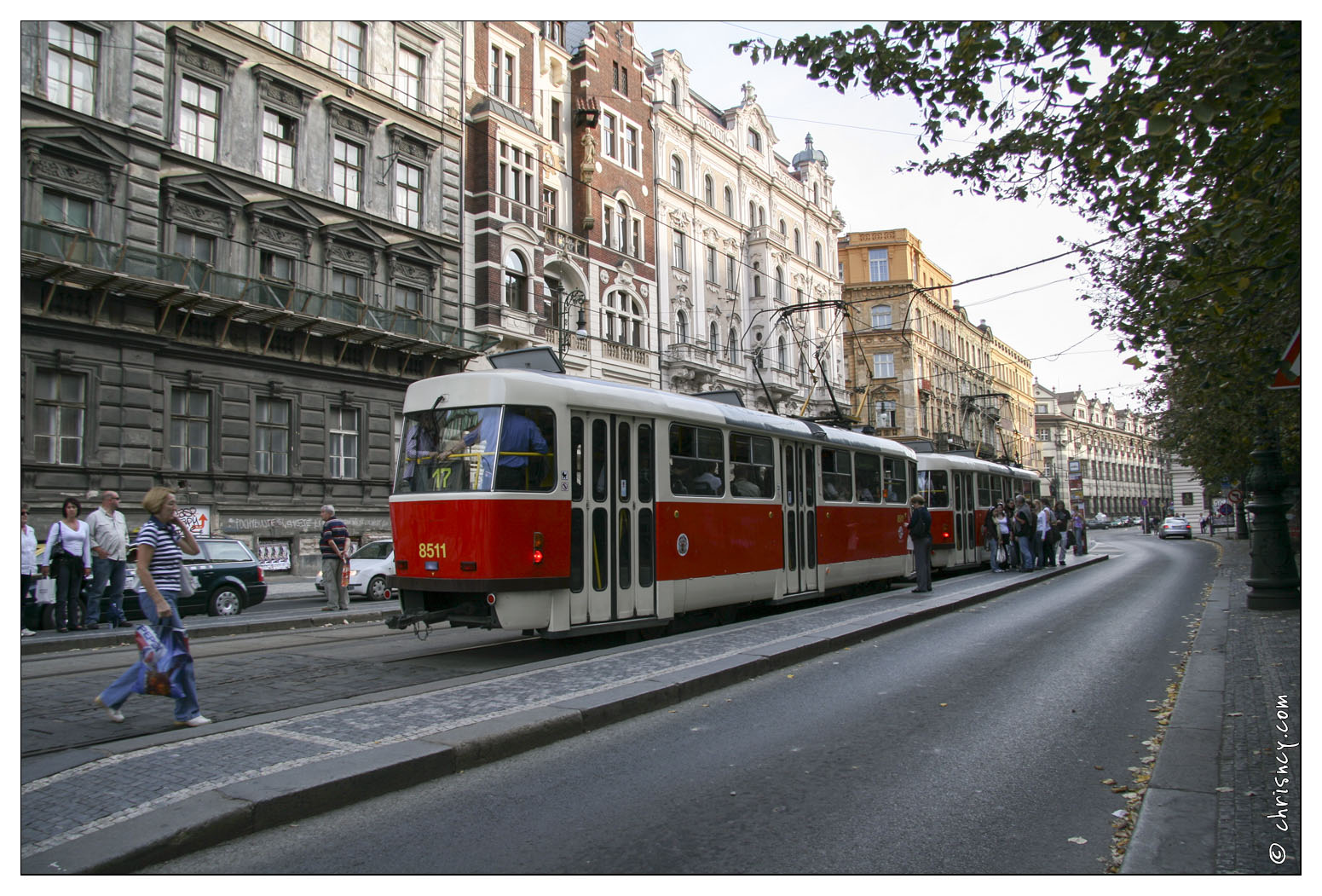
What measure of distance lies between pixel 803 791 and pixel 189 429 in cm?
2209

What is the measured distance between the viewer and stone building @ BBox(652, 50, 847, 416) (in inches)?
1624

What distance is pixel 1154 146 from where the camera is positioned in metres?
6.40

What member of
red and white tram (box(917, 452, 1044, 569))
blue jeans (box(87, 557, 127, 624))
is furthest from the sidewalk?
blue jeans (box(87, 557, 127, 624))

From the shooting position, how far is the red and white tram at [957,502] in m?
22.7

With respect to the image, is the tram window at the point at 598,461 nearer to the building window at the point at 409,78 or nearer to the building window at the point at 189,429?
the building window at the point at 189,429

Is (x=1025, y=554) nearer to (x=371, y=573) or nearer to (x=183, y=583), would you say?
(x=371, y=573)

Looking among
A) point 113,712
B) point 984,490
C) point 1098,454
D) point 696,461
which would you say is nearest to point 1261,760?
point 696,461

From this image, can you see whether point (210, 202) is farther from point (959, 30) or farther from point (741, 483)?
point (959, 30)

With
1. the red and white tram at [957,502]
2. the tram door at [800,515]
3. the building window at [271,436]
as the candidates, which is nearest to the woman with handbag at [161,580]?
the tram door at [800,515]

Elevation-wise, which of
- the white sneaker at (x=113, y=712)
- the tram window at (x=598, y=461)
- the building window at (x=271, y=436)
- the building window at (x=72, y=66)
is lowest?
the white sneaker at (x=113, y=712)

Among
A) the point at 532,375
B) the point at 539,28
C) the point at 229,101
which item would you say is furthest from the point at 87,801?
the point at 539,28

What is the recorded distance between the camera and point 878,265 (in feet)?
222

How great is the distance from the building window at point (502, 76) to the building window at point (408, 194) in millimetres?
5483

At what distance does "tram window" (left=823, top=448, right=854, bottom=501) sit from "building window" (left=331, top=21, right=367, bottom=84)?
66.1ft
